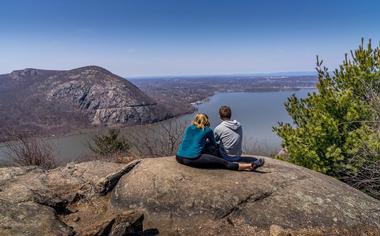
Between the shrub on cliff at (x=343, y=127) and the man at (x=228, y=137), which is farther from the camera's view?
the shrub on cliff at (x=343, y=127)

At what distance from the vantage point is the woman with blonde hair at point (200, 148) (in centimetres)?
801

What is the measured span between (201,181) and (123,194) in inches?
69.2

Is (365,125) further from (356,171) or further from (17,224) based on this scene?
(17,224)

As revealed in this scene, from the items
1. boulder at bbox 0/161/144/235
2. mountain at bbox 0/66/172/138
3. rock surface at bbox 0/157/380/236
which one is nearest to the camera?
boulder at bbox 0/161/144/235

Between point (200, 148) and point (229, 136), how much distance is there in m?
0.96

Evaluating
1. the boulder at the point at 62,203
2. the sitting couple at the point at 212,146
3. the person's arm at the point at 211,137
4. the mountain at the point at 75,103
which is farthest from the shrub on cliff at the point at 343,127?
the mountain at the point at 75,103

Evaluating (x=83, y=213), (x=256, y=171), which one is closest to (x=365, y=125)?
(x=256, y=171)

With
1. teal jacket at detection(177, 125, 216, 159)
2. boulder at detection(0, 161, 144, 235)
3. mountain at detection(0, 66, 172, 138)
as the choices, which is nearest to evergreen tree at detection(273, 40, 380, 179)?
teal jacket at detection(177, 125, 216, 159)

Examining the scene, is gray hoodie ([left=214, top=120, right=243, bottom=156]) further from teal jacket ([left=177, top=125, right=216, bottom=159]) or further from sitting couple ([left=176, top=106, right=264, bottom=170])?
teal jacket ([left=177, top=125, right=216, bottom=159])

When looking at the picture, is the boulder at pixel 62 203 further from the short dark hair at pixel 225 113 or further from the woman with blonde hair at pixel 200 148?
the short dark hair at pixel 225 113

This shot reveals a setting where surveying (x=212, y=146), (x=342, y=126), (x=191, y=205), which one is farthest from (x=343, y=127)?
(x=191, y=205)

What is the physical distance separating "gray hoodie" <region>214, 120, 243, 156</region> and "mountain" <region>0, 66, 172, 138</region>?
106 m

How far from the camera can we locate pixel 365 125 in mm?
10867

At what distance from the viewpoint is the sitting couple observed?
8.03 m
